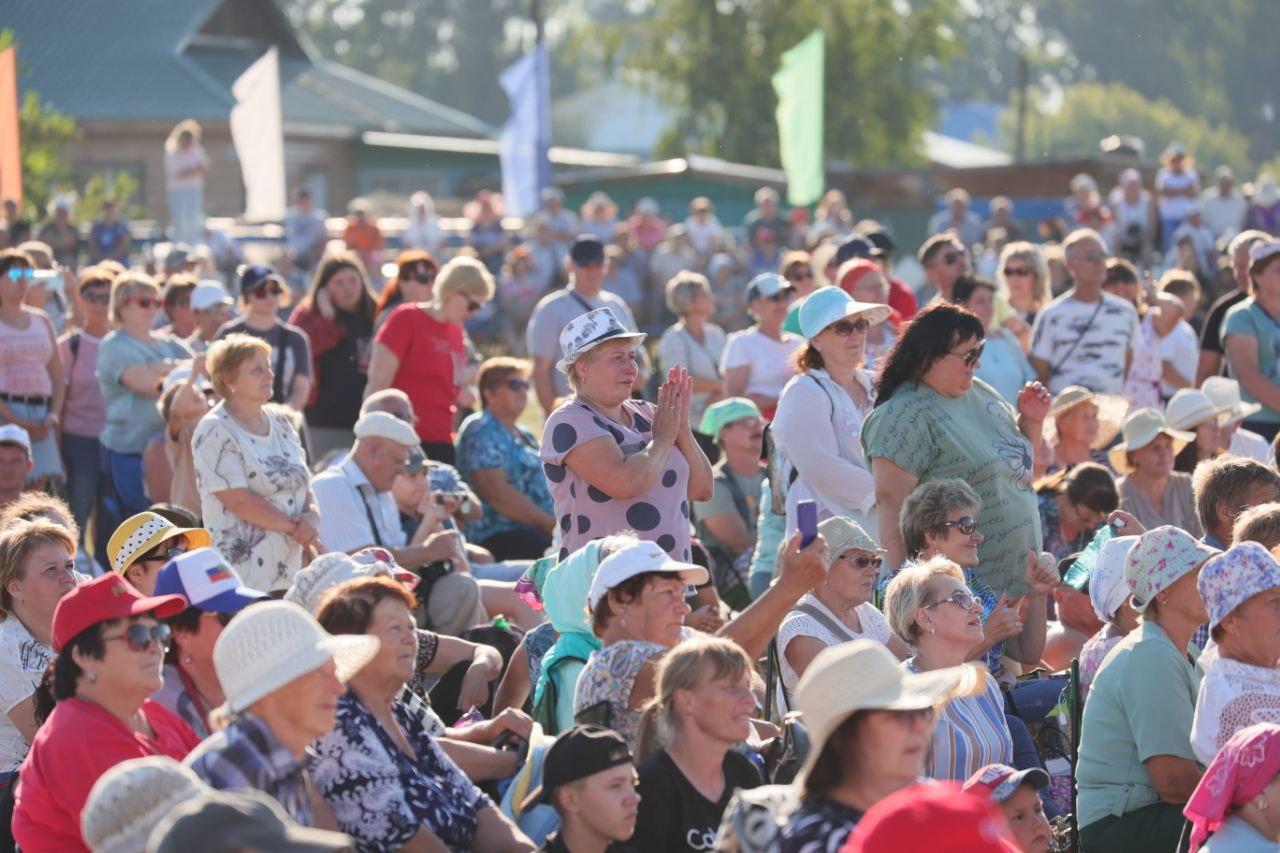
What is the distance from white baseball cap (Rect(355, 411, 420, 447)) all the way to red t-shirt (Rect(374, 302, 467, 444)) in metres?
1.55

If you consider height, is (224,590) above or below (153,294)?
below

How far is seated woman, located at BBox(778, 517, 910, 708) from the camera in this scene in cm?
589

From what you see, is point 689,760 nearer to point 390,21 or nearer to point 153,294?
point 153,294

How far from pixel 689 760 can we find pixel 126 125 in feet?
108

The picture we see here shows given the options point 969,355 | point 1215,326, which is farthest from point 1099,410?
point 969,355

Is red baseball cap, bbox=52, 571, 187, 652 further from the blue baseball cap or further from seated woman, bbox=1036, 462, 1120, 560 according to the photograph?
seated woman, bbox=1036, 462, 1120, 560

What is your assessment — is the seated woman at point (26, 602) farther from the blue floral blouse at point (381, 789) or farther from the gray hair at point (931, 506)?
the gray hair at point (931, 506)

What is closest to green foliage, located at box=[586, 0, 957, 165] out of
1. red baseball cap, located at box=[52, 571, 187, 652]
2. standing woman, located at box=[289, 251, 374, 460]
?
standing woman, located at box=[289, 251, 374, 460]

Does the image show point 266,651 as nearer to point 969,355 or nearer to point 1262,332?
point 969,355

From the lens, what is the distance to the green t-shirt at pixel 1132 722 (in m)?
5.34

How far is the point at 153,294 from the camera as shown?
9586 millimetres

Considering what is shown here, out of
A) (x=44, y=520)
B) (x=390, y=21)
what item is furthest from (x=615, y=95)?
(x=44, y=520)

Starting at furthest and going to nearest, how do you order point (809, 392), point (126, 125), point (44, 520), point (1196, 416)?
point (126, 125) → point (1196, 416) → point (809, 392) → point (44, 520)

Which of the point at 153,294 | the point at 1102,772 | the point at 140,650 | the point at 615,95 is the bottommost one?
the point at 1102,772
